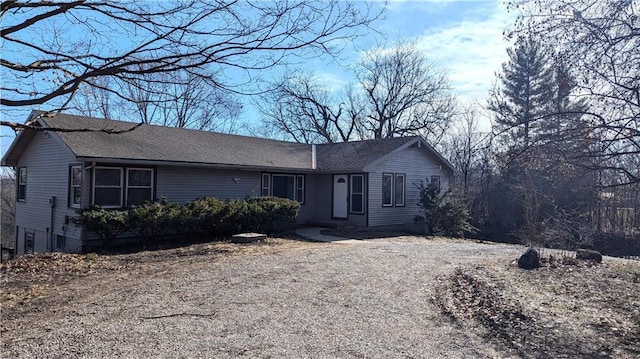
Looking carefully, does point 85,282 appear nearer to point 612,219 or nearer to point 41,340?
point 41,340

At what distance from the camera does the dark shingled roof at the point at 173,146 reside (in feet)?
45.0

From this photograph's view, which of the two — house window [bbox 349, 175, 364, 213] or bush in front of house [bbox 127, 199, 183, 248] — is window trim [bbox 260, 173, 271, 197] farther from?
bush in front of house [bbox 127, 199, 183, 248]

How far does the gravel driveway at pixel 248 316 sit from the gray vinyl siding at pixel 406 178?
9072 millimetres

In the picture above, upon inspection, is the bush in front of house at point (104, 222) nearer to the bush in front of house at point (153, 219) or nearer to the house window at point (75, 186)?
the bush in front of house at point (153, 219)

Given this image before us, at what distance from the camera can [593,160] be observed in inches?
296

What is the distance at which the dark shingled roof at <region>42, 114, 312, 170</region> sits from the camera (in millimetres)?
13703

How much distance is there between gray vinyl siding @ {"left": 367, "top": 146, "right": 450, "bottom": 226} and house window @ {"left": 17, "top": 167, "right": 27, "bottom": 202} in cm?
1321

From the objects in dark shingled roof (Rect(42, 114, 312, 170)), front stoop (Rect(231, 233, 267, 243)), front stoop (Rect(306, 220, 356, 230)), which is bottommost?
front stoop (Rect(231, 233, 267, 243))

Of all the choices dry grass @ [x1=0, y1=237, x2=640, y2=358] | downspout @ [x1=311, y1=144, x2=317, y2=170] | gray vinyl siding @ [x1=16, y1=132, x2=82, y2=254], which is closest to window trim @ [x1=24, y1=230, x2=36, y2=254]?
gray vinyl siding @ [x1=16, y1=132, x2=82, y2=254]

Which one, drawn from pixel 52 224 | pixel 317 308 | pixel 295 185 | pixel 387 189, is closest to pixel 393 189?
pixel 387 189

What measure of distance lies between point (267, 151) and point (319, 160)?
8.47ft

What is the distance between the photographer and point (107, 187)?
1380cm

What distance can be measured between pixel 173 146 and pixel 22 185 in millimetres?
6705

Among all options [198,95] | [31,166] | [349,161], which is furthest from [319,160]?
[198,95]
